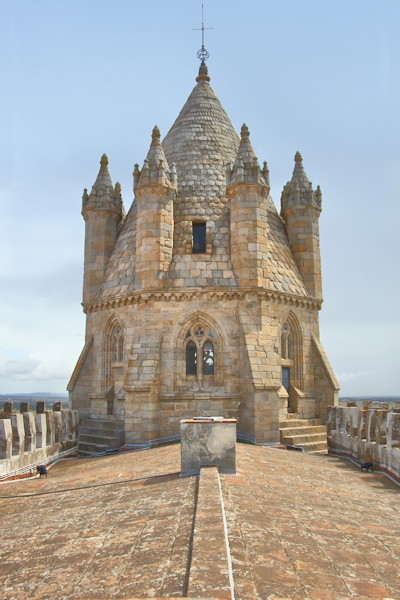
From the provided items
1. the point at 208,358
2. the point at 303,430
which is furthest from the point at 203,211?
the point at 303,430

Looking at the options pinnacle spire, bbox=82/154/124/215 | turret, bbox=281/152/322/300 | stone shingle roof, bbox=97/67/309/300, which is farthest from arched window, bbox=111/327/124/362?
turret, bbox=281/152/322/300

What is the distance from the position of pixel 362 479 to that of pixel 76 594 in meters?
9.07

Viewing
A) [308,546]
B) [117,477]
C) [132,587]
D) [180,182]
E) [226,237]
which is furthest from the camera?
[180,182]

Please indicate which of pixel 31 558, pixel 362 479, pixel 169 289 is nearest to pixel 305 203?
pixel 169 289

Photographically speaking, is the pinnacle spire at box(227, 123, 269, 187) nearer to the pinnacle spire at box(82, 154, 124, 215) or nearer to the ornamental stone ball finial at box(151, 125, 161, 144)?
the ornamental stone ball finial at box(151, 125, 161, 144)

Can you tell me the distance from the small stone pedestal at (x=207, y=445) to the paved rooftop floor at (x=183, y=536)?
0.35m

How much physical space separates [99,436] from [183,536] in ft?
41.9

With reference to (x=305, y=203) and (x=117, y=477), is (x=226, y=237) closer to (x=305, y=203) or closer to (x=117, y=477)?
(x=305, y=203)

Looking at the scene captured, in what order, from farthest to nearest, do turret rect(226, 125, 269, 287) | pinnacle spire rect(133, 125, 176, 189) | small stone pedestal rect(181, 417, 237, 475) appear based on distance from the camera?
1. pinnacle spire rect(133, 125, 176, 189)
2. turret rect(226, 125, 269, 287)
3. small stone pedestal rect(181, 417, 237, 475)

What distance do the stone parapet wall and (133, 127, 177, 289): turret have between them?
25.1 feet

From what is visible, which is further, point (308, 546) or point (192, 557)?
point (308, 546)

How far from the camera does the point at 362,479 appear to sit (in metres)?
12.2

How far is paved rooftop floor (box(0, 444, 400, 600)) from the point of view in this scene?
4.89 m

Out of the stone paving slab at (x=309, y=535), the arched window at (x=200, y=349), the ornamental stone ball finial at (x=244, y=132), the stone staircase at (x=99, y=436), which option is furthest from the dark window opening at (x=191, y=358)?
the ornamental stone ball finial at (x=244, y=132)
